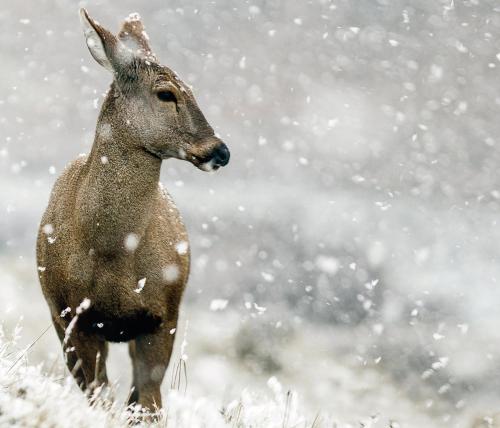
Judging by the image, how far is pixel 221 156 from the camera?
5.07 m

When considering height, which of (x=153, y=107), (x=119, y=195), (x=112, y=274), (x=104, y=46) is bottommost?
(x=112, y=274)

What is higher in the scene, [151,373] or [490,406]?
[151,373]

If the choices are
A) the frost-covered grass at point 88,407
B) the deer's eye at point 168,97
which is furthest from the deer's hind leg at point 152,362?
the deer's eye at point 168,97

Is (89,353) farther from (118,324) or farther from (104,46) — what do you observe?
(104,46)

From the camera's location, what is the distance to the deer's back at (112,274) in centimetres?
533

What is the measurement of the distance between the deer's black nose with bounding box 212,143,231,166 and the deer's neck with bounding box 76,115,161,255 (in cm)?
48

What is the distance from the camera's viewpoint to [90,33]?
206 inches

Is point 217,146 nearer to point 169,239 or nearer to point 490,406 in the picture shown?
point 169,239

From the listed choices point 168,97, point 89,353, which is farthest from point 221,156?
point 89,353

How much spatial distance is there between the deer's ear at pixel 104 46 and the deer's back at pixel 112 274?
82 cm

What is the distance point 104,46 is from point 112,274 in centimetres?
153

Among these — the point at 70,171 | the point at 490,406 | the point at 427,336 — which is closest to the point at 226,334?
the point at 427,336

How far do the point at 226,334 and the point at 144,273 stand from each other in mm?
16739

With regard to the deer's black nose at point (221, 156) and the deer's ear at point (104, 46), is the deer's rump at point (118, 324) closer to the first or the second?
the deer's black nose at point (221, 156)
